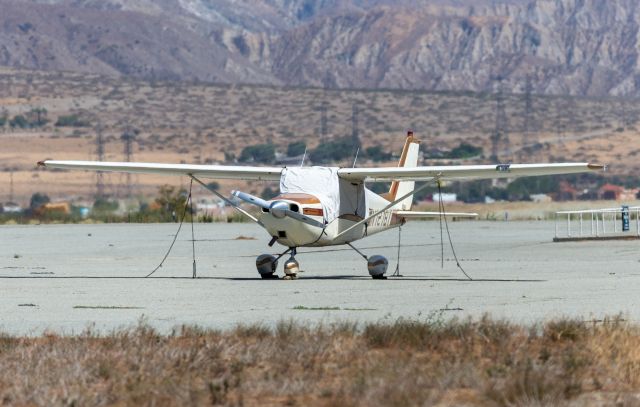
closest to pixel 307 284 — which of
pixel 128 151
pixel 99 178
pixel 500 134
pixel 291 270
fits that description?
pixel 291 270

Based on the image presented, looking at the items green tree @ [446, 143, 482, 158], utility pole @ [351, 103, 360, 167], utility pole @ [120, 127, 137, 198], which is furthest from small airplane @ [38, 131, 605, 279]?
green tree @ [446, 143, 482, 158]

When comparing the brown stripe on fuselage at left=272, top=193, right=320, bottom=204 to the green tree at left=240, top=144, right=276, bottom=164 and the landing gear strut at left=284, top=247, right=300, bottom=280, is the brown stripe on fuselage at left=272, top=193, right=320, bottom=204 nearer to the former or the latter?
the landing gear strut at left=284, top=247, right=300, bottom=280

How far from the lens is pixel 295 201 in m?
26.0

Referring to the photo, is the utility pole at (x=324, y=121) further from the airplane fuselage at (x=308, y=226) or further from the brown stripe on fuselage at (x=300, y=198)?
the brown stripe on fuselage at (x=300, y=198)

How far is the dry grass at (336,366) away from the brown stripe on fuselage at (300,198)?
37.0ft

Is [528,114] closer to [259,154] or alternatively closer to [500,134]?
[500,134]

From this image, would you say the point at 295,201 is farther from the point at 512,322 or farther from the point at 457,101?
the point at 457,101

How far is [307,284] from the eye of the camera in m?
24.7

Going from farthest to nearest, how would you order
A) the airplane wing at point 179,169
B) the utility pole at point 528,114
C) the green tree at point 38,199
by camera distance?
1. the utility pole at point 528,114
2. the green tree at point 38,199
3. the airplane wing at point 179,169

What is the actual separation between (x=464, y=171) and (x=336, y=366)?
14422mm

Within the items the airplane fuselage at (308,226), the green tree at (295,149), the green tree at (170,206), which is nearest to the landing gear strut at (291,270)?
the airplane fuselage at (308,226)

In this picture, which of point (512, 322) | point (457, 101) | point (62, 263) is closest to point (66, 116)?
point (457, 101)

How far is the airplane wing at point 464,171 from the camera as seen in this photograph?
83.6 feet

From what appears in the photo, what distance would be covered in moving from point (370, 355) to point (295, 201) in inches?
524
